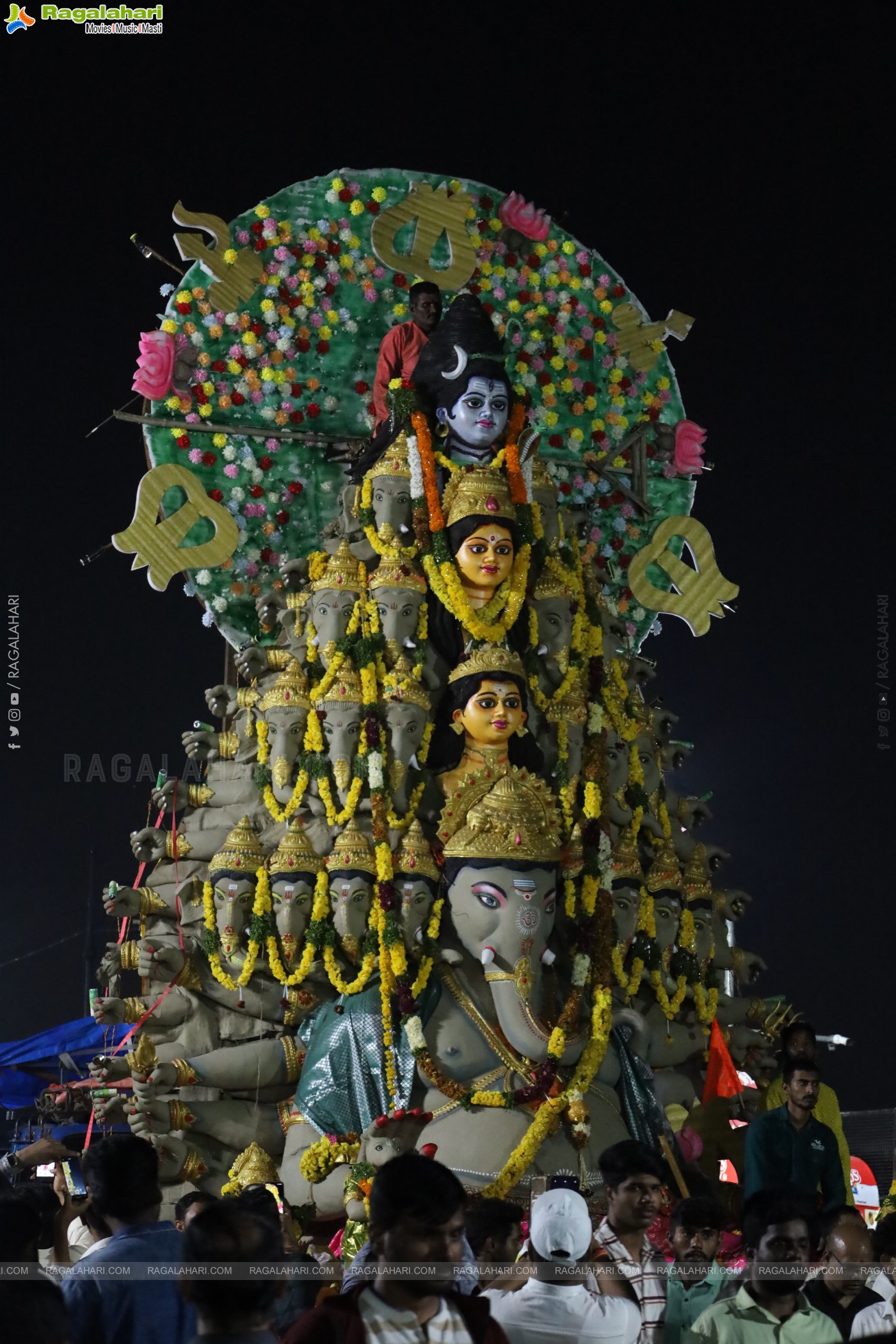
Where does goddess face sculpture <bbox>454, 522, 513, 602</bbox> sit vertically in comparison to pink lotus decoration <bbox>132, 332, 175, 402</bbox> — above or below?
below

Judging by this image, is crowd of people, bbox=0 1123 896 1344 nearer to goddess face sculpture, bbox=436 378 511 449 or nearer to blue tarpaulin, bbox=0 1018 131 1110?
goddess face sculpture, bbox=436 378 511 449

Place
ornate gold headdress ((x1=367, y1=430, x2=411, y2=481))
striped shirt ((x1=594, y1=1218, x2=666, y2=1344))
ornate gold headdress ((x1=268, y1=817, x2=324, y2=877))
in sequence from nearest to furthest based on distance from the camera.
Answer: striped shirt ((x1=594, y1=1218, x2=666, y2=1344)), ornate gold headdress ((x1=268, y1=817, x2=324, y2=877)), ornate gold headdress ((x1=367, y1=430, x2=411, y2=481))

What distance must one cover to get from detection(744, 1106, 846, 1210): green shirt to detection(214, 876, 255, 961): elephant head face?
3.80m

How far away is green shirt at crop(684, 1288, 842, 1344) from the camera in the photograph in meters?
4.69

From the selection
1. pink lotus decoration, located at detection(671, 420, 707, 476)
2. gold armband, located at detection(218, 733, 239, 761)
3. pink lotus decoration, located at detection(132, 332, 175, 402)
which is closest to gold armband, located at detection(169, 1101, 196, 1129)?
gold armband, located at detection(218, 733, 239, 761)

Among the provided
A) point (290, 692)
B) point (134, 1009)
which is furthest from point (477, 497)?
point (134, 1009)

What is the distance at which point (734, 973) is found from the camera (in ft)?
42.8

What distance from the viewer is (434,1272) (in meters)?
3.77

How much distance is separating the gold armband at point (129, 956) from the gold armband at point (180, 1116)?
949 mm

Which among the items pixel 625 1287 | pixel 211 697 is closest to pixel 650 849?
pixel 211 697

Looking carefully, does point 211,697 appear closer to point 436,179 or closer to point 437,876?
point 437,876

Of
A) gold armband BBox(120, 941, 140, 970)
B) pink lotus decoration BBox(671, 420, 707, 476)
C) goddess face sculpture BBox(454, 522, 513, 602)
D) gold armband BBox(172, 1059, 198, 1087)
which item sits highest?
pink lotus decoration BBox(671, 420, 707, 476)

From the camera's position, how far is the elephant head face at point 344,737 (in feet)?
35.8

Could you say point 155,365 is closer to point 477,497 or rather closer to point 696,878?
point 477,497
